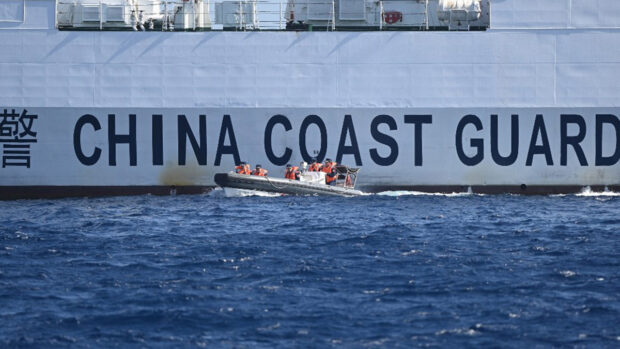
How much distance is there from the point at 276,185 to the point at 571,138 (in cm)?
895

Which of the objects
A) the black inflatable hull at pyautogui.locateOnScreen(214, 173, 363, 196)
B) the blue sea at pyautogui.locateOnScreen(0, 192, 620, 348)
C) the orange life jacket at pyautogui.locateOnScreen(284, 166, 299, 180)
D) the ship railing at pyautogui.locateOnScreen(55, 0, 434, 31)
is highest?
the ship railing at pyautogui.locateOnScreen(55, 0, 434, 31)

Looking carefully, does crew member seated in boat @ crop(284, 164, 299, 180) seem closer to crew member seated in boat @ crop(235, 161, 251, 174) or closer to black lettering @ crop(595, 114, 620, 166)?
crew member seated in boat @ crop(235, 161, 251, 174)

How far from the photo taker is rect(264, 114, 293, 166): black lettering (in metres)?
31.6

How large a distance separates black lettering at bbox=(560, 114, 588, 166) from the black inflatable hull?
6.44 m

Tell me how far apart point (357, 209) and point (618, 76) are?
384 inches

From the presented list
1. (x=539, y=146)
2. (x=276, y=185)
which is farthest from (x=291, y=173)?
(x=539, y=146)

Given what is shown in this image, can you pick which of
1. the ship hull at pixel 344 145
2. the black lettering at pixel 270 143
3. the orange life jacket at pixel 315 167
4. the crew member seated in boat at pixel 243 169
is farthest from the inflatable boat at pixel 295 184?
the black lettering at pixel 270 143

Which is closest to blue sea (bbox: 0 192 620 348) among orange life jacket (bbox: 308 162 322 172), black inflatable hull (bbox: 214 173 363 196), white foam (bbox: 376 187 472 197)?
black inflatable hull (bbox: 214 173 363 196)

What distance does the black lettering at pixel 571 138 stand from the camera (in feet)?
103

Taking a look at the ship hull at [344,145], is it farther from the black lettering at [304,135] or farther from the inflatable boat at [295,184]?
the inflatable boat at [295,184]

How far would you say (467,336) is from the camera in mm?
14445

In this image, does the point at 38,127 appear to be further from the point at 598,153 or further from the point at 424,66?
the point at 598,153

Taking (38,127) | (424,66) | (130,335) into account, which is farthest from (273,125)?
(130,335)

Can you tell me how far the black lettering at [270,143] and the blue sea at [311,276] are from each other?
3.14 meters
